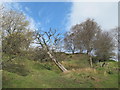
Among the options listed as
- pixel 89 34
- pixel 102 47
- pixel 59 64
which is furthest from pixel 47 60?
pixel 102 47

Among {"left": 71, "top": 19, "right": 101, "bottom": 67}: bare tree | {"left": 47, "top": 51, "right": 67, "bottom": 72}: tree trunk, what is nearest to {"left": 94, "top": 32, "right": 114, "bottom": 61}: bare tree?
{"left": 71, "top": 19, "right": 101, "bottom": 67}: bare tree

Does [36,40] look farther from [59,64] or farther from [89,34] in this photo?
[89,34]

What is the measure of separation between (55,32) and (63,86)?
10.2 metres

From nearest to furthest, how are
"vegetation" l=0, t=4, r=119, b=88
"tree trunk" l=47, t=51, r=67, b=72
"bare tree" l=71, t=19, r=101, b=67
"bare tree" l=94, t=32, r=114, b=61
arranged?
"vegetation" l=0, t=4, r=119, b=88 → "tree trunk" l=47, t=51, r=67, b=72 → "bare tree" l=94, t=32, r=114, b=61 → "bare tree" l=71, t=19, r=101, b=67

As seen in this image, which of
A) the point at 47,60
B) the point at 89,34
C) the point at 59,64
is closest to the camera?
the point at 59,64

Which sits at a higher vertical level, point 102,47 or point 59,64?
point 102,47

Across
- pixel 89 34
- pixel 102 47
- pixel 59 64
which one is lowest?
pixel 59 64

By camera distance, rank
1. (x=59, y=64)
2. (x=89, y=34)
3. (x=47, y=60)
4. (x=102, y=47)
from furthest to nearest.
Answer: (x=89, y=34) → (x=102, y=47) → (x=47, y=60) → (x=59, y=64)

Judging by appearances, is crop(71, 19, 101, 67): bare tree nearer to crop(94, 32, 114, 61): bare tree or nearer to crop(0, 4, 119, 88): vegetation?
crop(0, 4, 119, 88): vegetation

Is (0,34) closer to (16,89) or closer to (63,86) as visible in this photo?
(16,89)

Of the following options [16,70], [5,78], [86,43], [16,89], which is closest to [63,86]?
[16,89]

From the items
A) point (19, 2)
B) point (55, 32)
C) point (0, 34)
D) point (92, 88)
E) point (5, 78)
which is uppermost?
point (19, 2)

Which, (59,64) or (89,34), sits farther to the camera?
(89,34)

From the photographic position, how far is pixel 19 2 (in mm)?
10156
